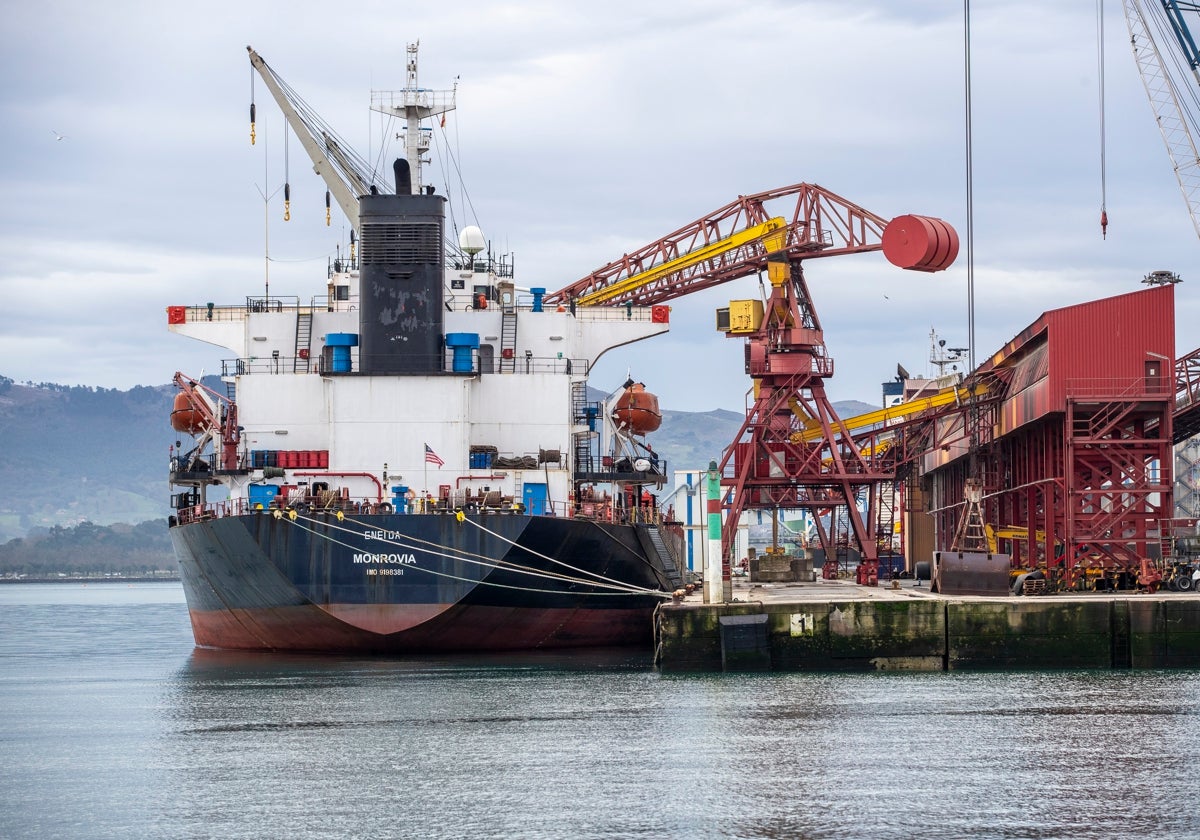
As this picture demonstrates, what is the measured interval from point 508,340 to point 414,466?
23.2ft

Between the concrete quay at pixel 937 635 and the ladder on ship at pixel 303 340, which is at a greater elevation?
the ladder on ship at pixel 303 340

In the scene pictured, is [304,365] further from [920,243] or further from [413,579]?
[920,243]

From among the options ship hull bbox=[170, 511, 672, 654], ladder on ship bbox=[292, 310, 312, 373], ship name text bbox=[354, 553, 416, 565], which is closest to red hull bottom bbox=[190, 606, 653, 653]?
ship hull bbox=[170, 511, 672, 654]

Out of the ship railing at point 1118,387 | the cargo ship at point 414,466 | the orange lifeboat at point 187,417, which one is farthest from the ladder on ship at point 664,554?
the orange lifeboat at point 187,417

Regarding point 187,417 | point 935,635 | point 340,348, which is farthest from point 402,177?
point 935,635

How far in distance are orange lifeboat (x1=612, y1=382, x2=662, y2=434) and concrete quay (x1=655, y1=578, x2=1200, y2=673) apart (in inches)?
718

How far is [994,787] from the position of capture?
26.5 meters

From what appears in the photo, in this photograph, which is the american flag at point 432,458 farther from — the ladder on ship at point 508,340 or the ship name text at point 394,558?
the ladder on ship at point 508,340

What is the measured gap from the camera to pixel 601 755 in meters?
29.7

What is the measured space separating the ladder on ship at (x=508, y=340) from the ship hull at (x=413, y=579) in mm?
7663

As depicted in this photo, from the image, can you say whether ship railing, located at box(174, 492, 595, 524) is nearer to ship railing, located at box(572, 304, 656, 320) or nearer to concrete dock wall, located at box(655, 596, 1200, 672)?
concrete dock wall, located at box(655, 596, 1200, 672)

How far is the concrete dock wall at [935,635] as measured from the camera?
41188 mm

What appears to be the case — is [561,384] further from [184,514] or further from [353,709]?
[353,709]

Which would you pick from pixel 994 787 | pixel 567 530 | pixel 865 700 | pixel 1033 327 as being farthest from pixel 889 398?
pixel 994 787
